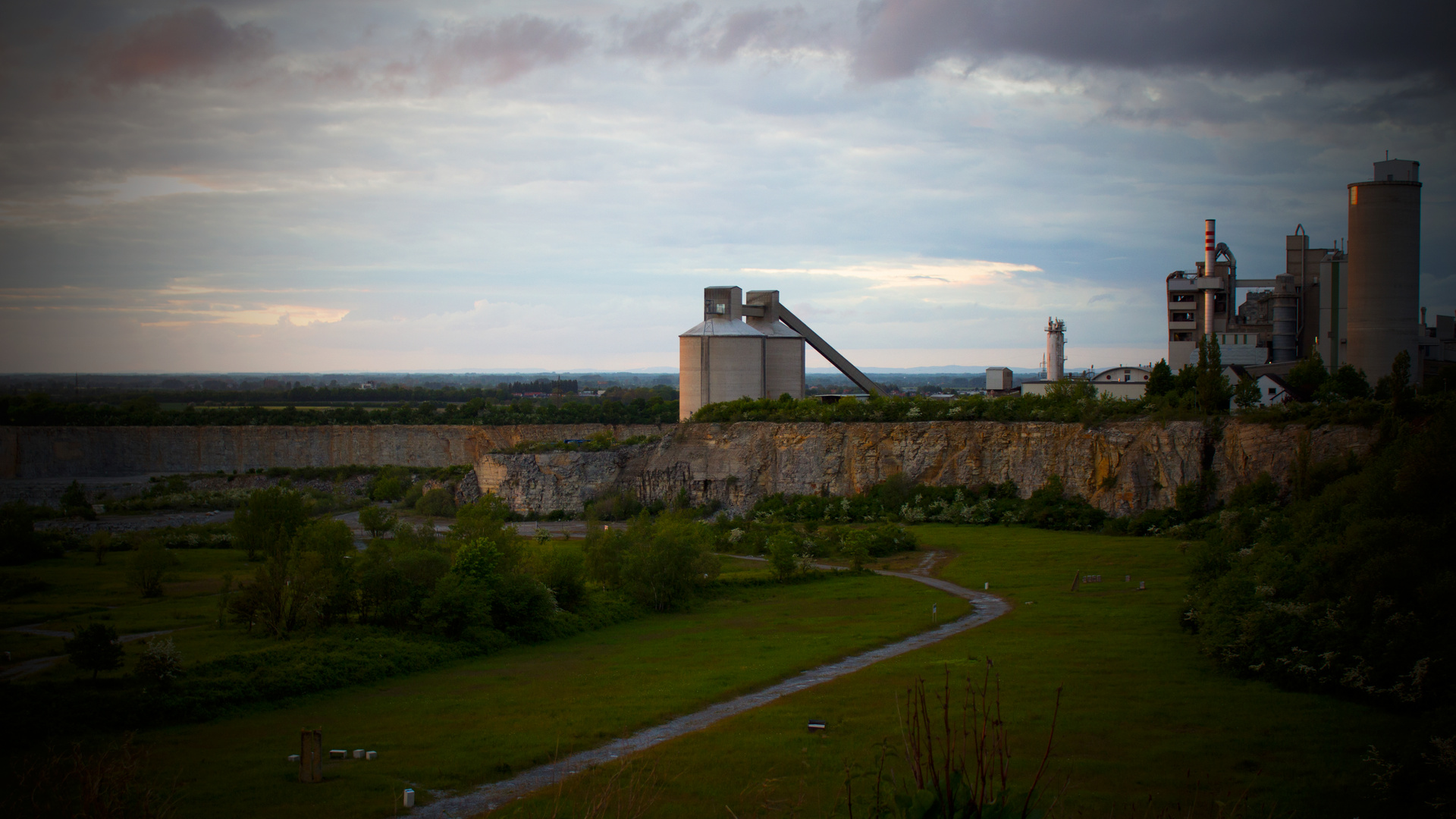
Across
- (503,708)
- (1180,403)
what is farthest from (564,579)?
(1180,403)

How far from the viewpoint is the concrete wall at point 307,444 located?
292ft

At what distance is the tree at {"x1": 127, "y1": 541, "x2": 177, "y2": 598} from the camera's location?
33938mm

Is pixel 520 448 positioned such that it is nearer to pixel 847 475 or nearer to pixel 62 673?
pixel 847 475

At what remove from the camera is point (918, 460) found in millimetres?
59469

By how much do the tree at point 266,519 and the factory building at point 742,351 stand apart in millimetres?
33805

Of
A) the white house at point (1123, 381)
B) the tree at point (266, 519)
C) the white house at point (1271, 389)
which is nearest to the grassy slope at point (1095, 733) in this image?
the tree at point (266, 519)

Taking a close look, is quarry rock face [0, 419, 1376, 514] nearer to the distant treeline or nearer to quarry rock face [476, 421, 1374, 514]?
quarry rock face [476, 421, 1374, 514]

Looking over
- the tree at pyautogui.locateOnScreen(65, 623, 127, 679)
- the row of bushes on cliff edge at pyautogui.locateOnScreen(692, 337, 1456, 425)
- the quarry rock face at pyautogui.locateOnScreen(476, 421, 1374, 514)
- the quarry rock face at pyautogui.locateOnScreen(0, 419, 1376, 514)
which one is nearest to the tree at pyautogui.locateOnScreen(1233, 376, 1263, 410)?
the row of bushes on cliff edge at pyautogui.locateOnScreen(692, 337, 1456, 425)

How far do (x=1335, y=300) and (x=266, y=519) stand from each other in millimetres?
65791

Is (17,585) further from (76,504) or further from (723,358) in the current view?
(723,358)

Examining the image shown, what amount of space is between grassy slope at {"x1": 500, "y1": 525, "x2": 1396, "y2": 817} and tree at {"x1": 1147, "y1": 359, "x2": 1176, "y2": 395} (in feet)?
102

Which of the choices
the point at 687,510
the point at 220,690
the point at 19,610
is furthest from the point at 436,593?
the point at 687,510

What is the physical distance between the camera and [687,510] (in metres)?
55.6

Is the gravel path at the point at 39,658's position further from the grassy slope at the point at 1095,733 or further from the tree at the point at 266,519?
the grassy slope at the point at 1095,733
